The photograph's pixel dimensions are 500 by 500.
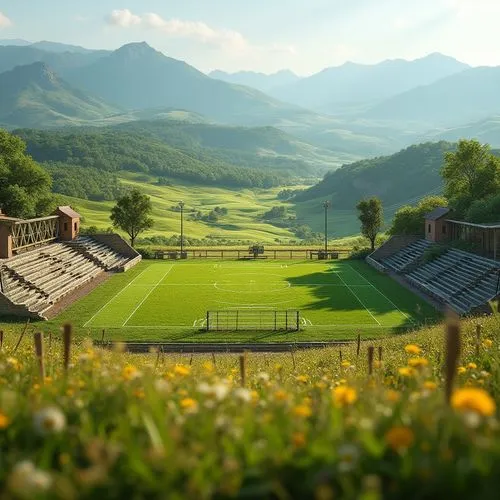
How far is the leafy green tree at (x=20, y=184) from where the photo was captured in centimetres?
5491

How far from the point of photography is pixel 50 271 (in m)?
41.0

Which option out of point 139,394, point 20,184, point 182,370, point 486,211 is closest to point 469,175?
point 486,211

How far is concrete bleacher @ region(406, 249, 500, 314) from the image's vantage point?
109ft

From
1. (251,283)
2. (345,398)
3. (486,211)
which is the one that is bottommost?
(251,283)

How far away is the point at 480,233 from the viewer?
4453 centimetres

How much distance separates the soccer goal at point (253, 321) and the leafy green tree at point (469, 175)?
24645 millimetres

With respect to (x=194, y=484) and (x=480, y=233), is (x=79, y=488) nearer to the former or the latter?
(x=194, y=484)

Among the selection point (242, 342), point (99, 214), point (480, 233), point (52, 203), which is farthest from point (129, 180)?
point (242, 342)

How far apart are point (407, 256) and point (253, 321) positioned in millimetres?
22569

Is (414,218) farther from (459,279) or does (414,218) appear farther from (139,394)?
(139,394)

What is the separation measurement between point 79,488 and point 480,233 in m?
44.9

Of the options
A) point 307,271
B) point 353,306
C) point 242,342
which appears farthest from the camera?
point 307,271

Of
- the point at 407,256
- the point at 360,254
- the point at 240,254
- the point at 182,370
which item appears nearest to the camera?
the point at 182,370

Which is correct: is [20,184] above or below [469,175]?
below
